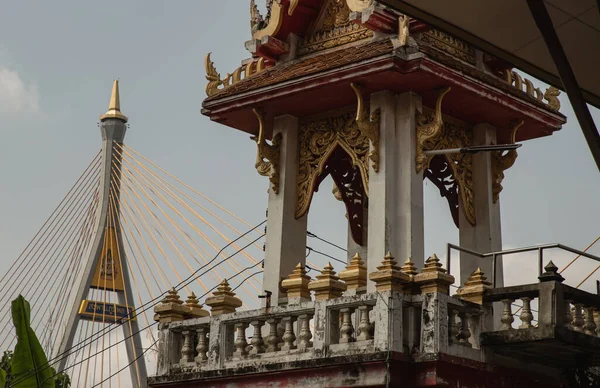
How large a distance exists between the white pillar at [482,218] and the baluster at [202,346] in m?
3.79

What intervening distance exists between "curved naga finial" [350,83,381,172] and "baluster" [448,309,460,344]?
2987mm

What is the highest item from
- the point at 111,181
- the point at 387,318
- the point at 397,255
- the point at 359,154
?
the point at 111,181

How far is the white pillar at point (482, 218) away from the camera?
17.1m

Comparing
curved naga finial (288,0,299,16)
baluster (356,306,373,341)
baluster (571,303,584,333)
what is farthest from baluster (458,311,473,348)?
curved naga finial (288,0,299,16)

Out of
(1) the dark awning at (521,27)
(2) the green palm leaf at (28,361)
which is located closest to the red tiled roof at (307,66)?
(1) the dark awning at (521,27)

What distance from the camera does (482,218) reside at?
17312 millimetres

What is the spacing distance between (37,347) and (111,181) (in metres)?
15.8

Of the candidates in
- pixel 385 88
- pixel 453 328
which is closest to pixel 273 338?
pixel 453 328

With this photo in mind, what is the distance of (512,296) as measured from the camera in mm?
14195

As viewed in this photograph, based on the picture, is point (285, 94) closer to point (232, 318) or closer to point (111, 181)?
point (232, 318)

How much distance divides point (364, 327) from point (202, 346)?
2.79 meters

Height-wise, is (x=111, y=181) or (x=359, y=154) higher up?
(x=111, y=181)

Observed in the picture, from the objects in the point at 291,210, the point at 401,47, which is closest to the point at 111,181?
the point at 291,210

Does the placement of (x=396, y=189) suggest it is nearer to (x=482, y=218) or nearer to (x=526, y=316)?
(x=482, y=218)
